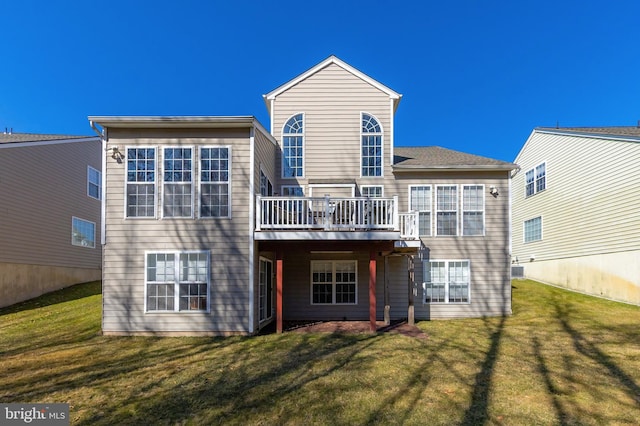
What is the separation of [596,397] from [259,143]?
9150mm

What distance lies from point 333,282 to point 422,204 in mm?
3935

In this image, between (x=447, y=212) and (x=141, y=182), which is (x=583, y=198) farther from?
(x=141, y=182)

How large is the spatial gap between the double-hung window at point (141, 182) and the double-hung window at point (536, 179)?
16.8 metres

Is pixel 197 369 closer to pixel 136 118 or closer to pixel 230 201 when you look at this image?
pixel 230 201

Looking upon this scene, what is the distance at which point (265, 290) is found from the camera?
12047 millimetres

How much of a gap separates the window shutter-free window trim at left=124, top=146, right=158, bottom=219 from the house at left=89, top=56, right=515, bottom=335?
3cm

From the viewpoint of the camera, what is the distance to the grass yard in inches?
221

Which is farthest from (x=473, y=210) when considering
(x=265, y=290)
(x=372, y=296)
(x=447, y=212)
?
(x=265, y=290)

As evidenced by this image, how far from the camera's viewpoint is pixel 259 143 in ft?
37.0

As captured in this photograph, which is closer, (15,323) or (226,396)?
(226,396)

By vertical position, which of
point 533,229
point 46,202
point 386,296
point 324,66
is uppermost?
point 324,66

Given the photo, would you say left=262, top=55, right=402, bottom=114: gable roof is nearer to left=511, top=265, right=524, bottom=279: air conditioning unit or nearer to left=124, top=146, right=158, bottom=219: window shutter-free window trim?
left=124, top=146, right=158, bottom=219: window shutter-free window trim

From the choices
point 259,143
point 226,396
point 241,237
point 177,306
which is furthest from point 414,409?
point 259,143

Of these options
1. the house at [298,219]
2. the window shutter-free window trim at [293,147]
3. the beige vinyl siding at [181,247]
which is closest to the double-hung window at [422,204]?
the house at [298,219]
